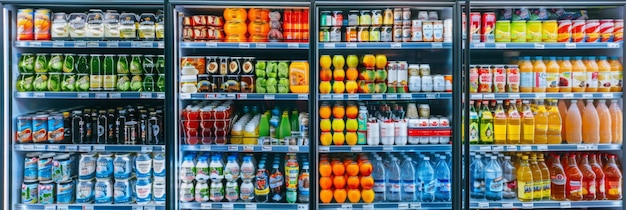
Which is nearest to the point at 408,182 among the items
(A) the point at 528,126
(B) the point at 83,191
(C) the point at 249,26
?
(A) the point at 528,126

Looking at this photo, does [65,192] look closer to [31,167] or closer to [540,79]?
[31,167]

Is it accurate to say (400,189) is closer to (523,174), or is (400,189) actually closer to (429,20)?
(523,174)

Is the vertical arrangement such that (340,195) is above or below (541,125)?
below

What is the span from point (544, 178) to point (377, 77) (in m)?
1.31

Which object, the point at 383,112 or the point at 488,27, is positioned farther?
the point at 383,112

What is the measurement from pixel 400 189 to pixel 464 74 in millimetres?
873

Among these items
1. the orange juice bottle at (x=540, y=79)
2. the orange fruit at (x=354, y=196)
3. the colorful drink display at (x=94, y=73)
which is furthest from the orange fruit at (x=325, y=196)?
the orange juice bottle at (x=540, y=79)

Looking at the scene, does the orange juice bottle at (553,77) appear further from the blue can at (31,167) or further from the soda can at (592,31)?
the blue can at (31,167)

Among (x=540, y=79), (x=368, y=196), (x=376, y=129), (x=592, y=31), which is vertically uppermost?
(x=592, y=31)

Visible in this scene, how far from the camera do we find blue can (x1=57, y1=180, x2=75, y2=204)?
2.81 meters

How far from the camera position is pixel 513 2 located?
2.63 metres

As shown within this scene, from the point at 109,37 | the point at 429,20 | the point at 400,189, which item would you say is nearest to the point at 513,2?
the point at 429,20

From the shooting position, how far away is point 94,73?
9.21 feet

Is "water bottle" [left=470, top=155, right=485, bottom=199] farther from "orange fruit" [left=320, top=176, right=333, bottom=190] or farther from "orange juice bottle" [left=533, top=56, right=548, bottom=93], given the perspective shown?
"orange fruit" [left=320, top=176, right=333, bottom=190]
